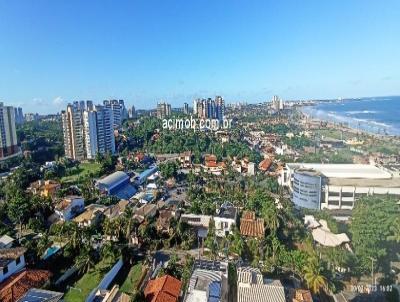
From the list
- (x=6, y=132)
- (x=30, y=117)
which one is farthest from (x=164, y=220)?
(x=30, y=117)

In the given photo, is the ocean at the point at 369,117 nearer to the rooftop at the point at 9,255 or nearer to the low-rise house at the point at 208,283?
the low-rise house at the point at 208,283

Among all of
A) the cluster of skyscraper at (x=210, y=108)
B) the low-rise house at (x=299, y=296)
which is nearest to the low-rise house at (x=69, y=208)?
the low-rise house at (x=299, y=296)

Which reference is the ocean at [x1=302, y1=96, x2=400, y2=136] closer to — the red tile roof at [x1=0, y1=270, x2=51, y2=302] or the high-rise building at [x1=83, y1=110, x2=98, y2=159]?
the high-rise building at [x1=83, y1=110, x2=98, y2=159]

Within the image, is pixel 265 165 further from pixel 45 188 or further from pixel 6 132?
pixel 6 132

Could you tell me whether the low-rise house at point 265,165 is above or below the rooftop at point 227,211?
below

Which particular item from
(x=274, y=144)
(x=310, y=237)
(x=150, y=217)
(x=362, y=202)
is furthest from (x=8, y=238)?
(x=274, y=144)

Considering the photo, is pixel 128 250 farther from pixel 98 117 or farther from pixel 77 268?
pixel 98 117

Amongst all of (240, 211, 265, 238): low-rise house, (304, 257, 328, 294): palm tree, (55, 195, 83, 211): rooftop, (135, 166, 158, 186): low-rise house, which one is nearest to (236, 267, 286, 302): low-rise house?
(304, 257, 328, 294): palm tree
